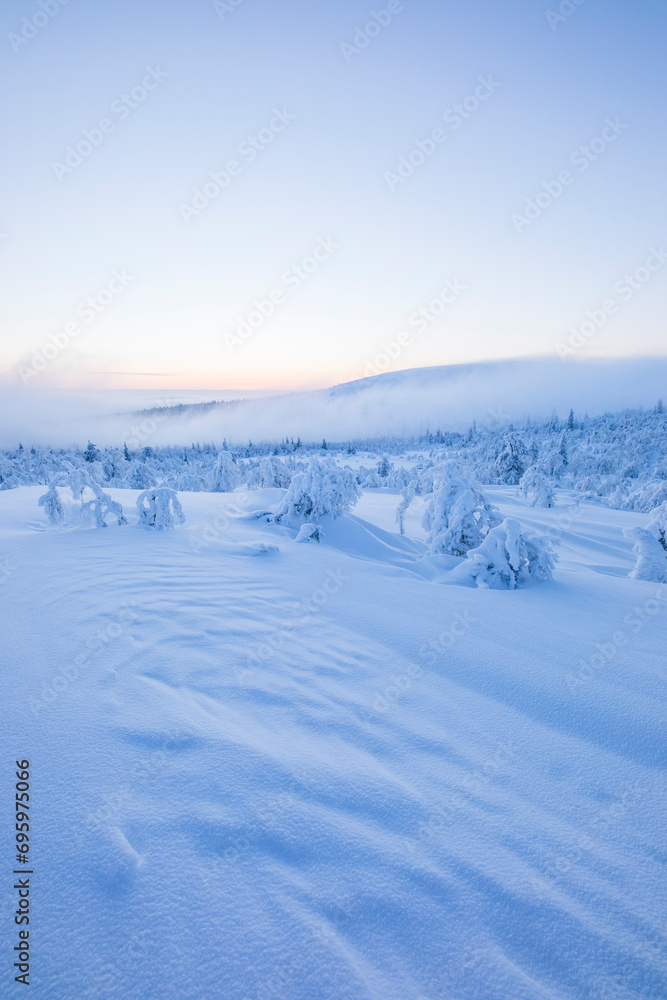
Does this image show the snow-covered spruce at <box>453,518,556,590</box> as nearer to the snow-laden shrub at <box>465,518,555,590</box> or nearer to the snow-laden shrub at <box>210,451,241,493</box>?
the snow-laden shrub at <box>465,518,555,590</box>

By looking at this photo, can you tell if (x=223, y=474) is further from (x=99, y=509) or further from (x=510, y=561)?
(x=510, y=561)

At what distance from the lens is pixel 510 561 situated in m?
6.74

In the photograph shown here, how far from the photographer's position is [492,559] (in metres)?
6.87

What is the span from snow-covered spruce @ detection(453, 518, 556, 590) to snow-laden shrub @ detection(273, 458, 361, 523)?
568 cm

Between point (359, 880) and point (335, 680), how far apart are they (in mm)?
1726

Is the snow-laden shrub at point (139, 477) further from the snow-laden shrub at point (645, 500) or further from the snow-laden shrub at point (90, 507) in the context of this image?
the snow-laden shrub at point (645, 500)

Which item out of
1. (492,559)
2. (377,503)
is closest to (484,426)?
(377,503)

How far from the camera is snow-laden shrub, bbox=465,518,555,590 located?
263 inches

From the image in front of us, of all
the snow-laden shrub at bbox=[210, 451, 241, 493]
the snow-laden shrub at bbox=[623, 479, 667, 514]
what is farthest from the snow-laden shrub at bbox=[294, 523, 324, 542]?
the snow-laden shrub at bbox=[210, 451, 241, 493]

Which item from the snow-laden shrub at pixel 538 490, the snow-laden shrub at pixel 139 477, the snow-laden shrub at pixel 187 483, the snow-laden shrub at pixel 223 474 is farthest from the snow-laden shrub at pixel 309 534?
the snow-laden shrub at pixel 139 477

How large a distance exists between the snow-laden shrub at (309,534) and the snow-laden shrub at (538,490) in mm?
18471

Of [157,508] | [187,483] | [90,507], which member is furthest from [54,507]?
[187,483]

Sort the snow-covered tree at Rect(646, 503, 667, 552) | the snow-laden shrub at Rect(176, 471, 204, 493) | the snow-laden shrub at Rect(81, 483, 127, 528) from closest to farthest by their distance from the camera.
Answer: the snow-laden shrub at Rect(81, 483, 127, 528)
the snow-covered tree at Rect(646, 503, 667, 552)
the snow-laden shrub at Rect(176, 471, 204, 493)

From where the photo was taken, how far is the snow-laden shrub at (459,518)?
9.57 m
